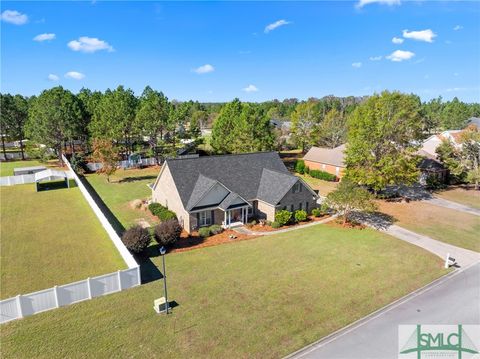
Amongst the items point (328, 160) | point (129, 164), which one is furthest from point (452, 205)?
point (129, 164)

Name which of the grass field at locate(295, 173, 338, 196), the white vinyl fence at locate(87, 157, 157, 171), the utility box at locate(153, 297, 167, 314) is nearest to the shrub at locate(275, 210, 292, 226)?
the grass field at locate(295, 173, 338, 196)

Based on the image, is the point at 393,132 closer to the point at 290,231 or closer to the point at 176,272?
the point at 290,231

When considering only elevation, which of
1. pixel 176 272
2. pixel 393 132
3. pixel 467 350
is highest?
pixel 393 132

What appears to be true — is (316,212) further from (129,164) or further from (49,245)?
(129,164)

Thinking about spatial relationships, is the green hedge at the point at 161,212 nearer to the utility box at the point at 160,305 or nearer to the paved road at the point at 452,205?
the utility box at the point at 160,305

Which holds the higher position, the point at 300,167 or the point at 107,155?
the point at 107,155

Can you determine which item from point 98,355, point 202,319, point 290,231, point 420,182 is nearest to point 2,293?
point 98,355
